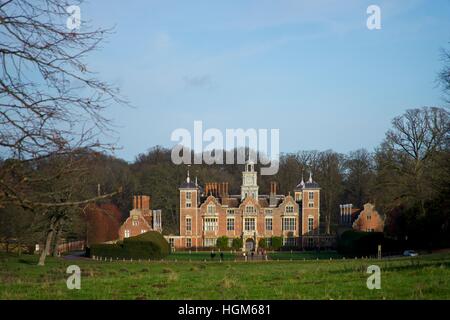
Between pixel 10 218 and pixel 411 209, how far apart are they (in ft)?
85.7

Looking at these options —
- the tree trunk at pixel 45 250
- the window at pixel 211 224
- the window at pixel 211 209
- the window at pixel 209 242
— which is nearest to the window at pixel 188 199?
the window at pixel 211 209

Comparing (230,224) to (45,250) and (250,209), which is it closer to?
(250,209)

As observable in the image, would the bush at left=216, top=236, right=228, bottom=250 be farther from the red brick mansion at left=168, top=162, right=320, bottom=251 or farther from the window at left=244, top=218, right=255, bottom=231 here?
the window at left=244, top=218, right=255, bottom=231

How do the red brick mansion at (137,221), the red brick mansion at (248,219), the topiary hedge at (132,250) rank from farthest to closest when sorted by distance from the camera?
the red brick mansion at (248,219), the red brick mansion at (137,221), the topiary hedge at (132,250)

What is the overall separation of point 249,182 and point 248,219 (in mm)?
3817

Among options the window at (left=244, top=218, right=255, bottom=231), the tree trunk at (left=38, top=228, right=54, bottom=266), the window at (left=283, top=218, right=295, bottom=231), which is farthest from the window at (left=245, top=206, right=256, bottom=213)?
the tree trunk at (left=38, top=228, right=54, bottom=266)

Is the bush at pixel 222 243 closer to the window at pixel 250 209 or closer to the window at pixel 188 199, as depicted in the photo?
the window at pixel 250 209

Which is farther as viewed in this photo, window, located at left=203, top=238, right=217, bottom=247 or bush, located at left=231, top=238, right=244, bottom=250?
window, located at left=203, top=238, right=217, bottom=247

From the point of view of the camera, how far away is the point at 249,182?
202ft

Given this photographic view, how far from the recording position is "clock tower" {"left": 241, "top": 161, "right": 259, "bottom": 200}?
61.6 meters

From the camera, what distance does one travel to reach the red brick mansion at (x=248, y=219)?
60.5m

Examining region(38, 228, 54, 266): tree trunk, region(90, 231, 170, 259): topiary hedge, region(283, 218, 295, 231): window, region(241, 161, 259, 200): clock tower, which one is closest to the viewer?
region(38, 228, 54, 266): tree trunk
